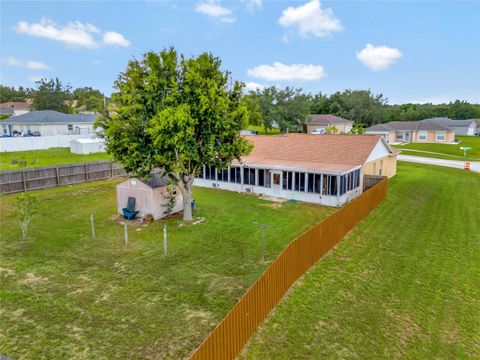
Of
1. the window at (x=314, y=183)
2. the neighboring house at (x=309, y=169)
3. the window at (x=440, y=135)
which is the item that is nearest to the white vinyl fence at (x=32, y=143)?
the neighboring house at (x=309, y=169)

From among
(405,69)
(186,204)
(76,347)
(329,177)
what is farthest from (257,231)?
(405,69)

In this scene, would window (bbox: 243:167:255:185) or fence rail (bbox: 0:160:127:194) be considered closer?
fence rail (bbox: 0:160:127:194)

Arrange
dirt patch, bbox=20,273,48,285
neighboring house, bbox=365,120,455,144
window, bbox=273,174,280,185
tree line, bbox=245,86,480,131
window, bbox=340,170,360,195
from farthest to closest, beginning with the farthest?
neighboring house, bbox=365,120,455,144 → tree line, bbox=245,86,480,131 → window, bbox=273,174,280,185 → window, bbox=340,170,360,195 → dirt patch, bbox=20,273,48,285

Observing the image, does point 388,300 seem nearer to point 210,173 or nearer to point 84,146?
point 210,173

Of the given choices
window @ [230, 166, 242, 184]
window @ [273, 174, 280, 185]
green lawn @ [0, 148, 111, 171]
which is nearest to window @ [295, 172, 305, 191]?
window @ [273, 174, 280, 185]

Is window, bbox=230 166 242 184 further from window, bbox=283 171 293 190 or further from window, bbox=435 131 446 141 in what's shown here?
window, bbox=435 131 446 141

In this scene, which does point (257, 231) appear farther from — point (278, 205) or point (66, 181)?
point (66, 181)
